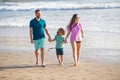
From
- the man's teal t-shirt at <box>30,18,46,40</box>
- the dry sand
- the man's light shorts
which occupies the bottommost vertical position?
the dry sand

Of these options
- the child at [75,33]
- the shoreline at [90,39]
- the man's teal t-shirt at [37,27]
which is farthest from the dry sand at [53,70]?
the shoreline at [90,39]

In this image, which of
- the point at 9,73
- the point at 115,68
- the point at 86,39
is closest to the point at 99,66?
the point at 115,68

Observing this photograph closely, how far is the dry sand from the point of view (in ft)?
29.8

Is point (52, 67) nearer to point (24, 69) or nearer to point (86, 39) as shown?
point (24, 69)

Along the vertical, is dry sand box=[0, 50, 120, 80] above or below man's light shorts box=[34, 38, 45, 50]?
below

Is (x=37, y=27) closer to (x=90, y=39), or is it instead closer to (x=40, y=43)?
(x=40, y=43)

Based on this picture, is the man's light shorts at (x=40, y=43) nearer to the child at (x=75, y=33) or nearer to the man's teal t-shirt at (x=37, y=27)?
the man's teal t-shirt at (x=37, y=27)

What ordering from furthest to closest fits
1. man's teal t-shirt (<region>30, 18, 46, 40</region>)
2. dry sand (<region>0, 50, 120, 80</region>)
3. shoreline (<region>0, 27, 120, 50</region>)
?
shoreline (<region>0, 27, 120, 50</region>)
man's teal t-shirt (<region>30, 18, 46, 40</region>)
dry sand (<region>0, 50, 120, 80</region>)

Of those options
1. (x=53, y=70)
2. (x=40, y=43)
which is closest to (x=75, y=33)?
(x=40, y=43)

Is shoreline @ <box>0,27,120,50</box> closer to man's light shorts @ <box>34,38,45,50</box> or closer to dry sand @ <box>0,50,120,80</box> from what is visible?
dry sand @ <box>0,50,120,80</box>

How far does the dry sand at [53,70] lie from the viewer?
9.09m

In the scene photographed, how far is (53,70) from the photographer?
392 inches

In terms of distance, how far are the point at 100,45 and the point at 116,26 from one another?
5802 millimetres

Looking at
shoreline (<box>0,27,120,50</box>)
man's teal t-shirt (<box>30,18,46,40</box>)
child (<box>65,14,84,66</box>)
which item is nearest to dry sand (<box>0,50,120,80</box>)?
child (<box>65,14,84,66</box>)
